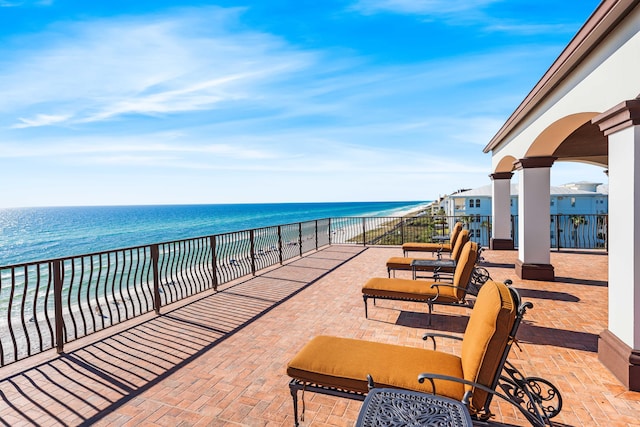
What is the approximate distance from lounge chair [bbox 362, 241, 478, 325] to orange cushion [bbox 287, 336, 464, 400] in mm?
1818

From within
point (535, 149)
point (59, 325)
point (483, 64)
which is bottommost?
point (59, 325)

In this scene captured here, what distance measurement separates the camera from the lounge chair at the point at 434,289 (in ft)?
13.5

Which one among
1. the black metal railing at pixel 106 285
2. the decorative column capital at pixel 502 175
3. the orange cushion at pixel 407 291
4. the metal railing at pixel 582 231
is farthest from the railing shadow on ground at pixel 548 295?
the black metal railing at pixel 106 285

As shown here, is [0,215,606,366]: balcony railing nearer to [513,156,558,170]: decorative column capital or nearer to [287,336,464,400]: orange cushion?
[287,336,464,400]: orange cushion

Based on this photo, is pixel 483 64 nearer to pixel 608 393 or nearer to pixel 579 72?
pixel 579 72

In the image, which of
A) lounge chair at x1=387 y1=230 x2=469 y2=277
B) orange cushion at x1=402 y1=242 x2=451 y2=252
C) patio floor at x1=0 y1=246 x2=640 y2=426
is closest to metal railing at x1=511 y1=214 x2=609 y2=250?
orange cushion at x1=402 y1=242 x2=451 y2=252

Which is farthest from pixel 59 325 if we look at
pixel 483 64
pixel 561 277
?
pixel 483 64

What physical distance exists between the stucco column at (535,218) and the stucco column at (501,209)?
337 centimetres

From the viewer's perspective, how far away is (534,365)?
128 inches

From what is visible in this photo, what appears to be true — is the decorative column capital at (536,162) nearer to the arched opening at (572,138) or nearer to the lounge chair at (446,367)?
the arched opening at (572,138)

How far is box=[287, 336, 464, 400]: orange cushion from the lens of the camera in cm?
210

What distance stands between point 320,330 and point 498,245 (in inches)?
325

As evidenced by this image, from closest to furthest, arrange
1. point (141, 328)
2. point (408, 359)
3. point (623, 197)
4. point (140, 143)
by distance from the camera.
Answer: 1. point (408, 359)
2. point (623, 197)
3. point (141, 328)
4. point (140, 143)

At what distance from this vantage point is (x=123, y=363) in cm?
345
